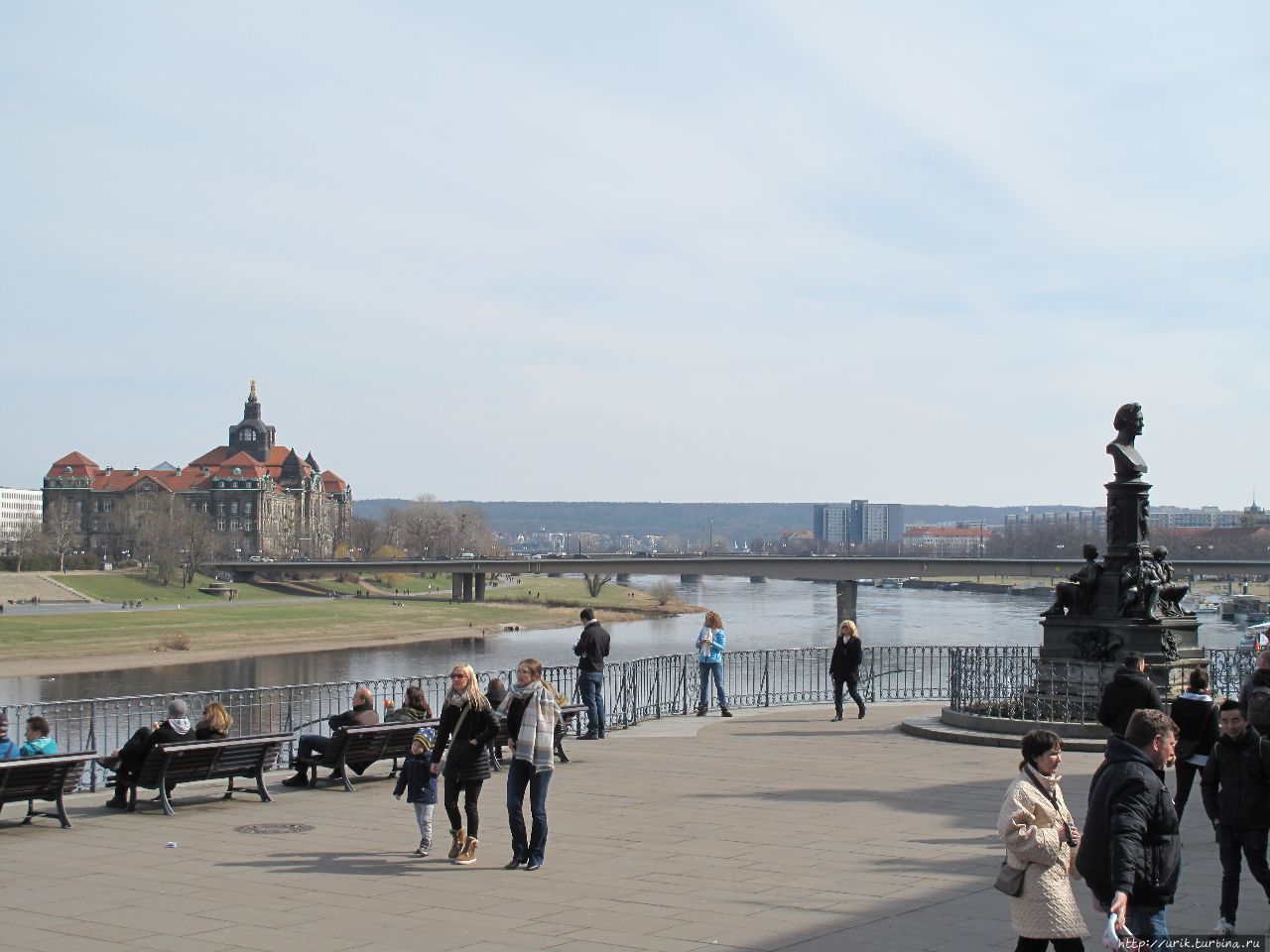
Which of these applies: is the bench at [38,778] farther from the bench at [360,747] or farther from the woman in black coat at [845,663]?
the woman in black coat at [845,663]

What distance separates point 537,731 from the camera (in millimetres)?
11641

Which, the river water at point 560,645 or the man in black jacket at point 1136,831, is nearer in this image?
the man in black jacket at point 1136,831

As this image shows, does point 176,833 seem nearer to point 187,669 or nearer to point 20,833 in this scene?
point 20,833

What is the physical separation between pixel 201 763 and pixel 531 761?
15.9 feet

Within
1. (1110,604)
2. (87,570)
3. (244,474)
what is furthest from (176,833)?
(244,474)

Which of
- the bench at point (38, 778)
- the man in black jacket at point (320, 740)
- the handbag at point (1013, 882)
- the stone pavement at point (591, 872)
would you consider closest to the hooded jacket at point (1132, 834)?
the handbag at point (1013, 882)

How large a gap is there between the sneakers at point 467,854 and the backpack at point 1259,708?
6.15 meters

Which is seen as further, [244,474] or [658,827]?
[244,474]

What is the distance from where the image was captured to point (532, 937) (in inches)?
362

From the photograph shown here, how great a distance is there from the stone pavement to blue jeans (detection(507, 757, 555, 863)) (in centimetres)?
19

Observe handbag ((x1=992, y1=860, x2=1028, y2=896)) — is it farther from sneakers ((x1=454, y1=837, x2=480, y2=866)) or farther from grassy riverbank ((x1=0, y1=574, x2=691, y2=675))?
grassy riverbank ((x1=0, y1=574, x2=691, y2=675))

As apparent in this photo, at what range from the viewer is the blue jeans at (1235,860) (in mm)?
8977

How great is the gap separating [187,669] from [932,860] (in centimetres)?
5877

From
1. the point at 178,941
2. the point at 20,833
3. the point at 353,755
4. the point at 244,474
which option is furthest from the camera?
the point at 244,474
